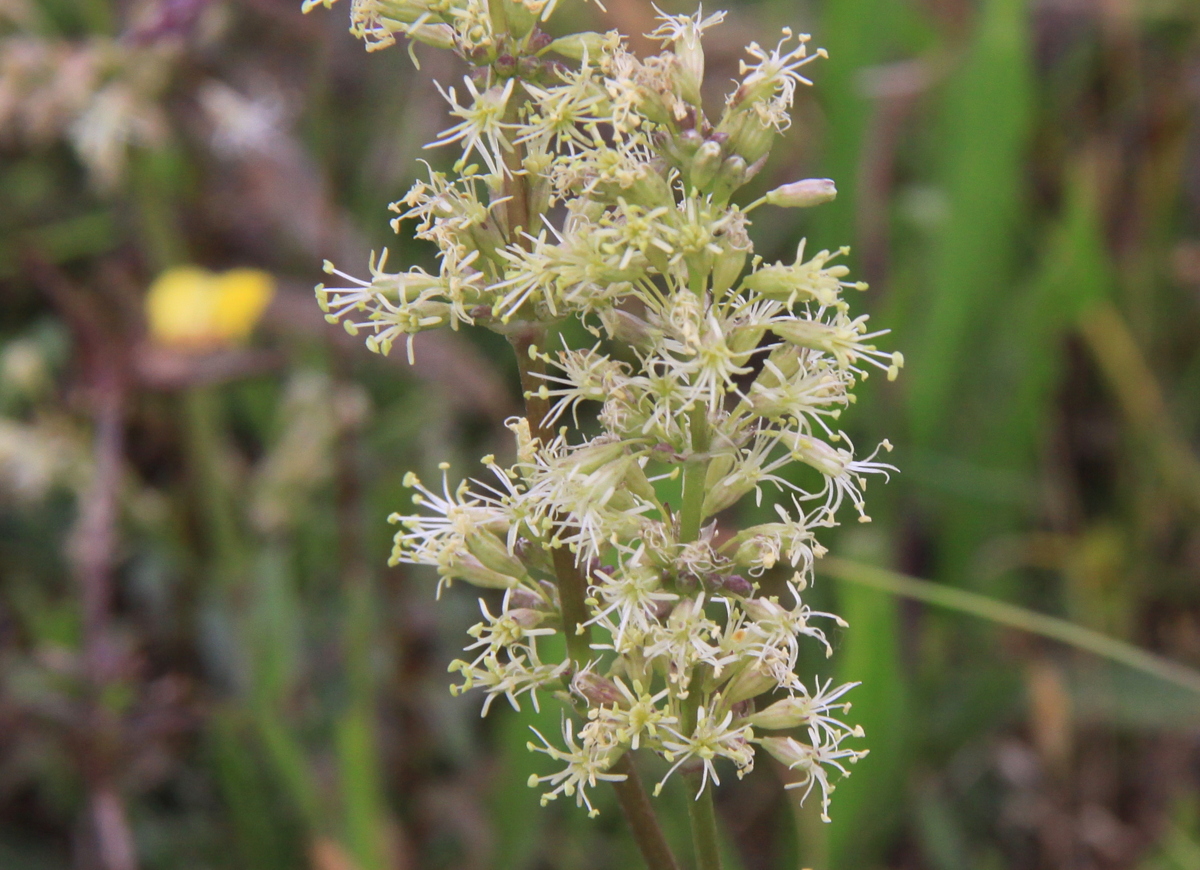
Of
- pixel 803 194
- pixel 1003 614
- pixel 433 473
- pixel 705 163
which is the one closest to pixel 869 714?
pixel 1003 614

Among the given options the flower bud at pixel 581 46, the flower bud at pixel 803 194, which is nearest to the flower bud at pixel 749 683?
the flower bud at pixel 803 194

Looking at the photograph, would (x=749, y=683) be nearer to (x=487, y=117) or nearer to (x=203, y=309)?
(x=487, y=117)

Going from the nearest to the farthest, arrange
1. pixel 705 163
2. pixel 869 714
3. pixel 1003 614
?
pixel 705 163, pixel 1003 614, pixel 869 714

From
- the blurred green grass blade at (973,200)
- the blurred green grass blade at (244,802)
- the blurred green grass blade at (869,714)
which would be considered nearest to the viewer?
the blurred green grass blade at (869,714)

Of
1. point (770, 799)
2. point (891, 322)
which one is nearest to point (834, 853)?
point (770, 799)

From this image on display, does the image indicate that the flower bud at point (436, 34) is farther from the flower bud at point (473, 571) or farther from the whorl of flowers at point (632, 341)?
the flower bud at point (473, 571)

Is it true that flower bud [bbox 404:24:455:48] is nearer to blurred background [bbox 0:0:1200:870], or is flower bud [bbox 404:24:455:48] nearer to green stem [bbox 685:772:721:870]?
green stem [bbox 685:772:721:870]

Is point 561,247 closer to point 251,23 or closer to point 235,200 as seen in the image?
point 235,200
